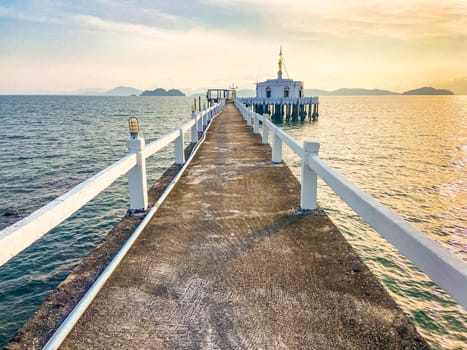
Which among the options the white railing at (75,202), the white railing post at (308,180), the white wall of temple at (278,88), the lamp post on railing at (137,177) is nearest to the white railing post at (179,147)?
the white railing at (75,202)

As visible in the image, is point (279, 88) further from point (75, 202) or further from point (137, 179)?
point (75, 202)

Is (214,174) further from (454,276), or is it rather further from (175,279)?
(454,276)

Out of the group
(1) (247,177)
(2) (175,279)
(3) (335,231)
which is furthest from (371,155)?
(2) (175,279)

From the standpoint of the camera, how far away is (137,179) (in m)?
4.94

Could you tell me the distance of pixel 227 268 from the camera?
344 cm

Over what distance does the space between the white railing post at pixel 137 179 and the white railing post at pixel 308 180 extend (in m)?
2.37

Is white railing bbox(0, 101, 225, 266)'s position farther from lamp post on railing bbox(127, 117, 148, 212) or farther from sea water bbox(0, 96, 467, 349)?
sea water bbox(0, 96, 467, 349)

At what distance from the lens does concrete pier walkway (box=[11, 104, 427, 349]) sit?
8.06ft

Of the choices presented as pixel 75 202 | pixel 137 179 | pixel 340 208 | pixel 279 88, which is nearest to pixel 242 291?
pixel 75 202

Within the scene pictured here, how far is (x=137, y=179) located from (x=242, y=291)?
262cm

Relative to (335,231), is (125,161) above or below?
above

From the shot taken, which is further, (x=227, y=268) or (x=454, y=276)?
(x=227, y=268)

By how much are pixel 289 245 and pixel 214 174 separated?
3.73 m

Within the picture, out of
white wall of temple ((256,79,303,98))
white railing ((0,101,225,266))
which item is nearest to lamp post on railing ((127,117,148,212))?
white railing ((0,101,225,266))
